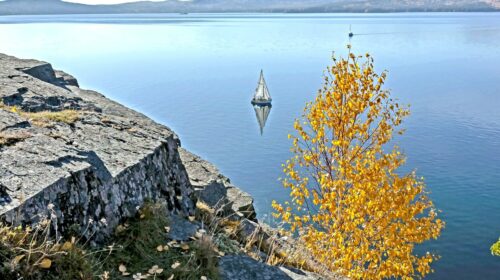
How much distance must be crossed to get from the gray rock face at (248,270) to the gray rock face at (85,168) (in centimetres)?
173

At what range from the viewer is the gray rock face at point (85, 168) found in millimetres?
6855

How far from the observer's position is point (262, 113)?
9012cm

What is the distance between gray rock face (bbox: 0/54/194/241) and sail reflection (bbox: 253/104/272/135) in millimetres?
69853

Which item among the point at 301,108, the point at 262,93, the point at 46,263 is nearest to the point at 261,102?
the point at 262,93

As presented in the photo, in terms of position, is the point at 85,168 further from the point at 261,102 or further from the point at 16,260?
the point at 261,102

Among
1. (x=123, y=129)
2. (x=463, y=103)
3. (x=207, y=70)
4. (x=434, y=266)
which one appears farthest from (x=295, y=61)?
(x=123, y=129)

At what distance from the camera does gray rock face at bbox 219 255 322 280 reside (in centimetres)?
785

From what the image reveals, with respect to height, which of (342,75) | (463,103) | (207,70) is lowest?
(207,70)

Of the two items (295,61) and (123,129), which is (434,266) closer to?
(123,129)

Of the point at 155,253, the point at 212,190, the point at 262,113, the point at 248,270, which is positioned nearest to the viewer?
the point at 155,253

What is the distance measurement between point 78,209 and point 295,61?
494 feet

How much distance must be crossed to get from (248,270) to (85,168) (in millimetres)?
2946

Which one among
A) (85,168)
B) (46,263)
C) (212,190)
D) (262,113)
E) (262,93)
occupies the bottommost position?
(262,113)

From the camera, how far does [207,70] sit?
5586 inches
